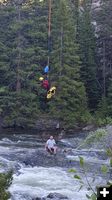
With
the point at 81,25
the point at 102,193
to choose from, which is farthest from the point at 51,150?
the point at 81,25

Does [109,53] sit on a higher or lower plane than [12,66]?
higher

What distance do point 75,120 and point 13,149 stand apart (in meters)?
11.6

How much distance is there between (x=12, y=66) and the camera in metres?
34.8

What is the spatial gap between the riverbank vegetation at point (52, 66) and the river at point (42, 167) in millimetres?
6539

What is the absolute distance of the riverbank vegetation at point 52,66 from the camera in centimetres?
3303

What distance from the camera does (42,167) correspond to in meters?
17.4

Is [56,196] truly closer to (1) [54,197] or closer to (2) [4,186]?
(1) [54,197]

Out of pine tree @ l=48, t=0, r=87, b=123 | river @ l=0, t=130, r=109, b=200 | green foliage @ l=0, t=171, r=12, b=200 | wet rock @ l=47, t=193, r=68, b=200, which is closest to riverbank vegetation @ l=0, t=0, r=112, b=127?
pine tree @ l=48, t=0, r=87, b=123

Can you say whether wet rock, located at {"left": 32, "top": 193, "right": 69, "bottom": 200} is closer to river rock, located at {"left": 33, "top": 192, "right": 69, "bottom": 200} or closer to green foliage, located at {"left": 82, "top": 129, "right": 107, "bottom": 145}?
river rock, located at {"left": 33, "top": 192, "right": 69, "bottom": 200}

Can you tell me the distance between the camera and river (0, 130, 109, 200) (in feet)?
44.3

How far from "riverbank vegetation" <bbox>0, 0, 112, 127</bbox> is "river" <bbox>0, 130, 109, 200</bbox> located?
6.54 m

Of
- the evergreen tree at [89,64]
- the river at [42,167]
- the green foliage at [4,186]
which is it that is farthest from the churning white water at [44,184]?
the evergreen tree at [89,64]

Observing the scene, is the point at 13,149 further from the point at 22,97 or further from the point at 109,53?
the point at 109,53

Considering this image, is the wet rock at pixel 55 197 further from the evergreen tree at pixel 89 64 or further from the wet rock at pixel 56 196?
the evergreen tree at pixel 89 64
